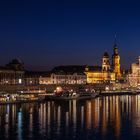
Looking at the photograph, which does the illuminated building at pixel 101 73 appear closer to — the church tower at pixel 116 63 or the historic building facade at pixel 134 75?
the church tower at pixel 116 63

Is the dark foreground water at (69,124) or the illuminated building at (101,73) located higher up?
the illuminated building at (101,73)

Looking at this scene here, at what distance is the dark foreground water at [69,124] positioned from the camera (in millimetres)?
29828

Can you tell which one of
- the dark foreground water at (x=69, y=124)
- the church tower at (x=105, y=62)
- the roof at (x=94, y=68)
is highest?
the church tower at (x=105, y=62)

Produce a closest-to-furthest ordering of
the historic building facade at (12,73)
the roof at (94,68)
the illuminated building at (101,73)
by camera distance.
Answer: the historic building facade at (12,73) → the illuminated building at (101,73) → the roof at (94,68)

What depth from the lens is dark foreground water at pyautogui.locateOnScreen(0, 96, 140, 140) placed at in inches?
1174

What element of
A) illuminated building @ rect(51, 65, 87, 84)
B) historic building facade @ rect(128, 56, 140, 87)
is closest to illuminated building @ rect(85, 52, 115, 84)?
illuminated building @ rect(51, 65, 87, 84)

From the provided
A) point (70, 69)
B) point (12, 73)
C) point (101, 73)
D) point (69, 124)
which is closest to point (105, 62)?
point (101, 73)

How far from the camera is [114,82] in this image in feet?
379

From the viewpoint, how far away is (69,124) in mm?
34812

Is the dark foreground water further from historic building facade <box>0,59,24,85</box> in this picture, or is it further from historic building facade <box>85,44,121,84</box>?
historic building facade <box>85,44,121,84</box>

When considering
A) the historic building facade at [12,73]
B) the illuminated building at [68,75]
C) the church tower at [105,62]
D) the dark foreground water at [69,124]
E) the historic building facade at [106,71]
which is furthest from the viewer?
the church tower at [105,62]

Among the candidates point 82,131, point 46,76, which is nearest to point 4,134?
point 82,131

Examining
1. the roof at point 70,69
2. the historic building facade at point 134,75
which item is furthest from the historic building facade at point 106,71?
the historic building facade at point 134,75

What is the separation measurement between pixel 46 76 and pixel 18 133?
64.9 meters
